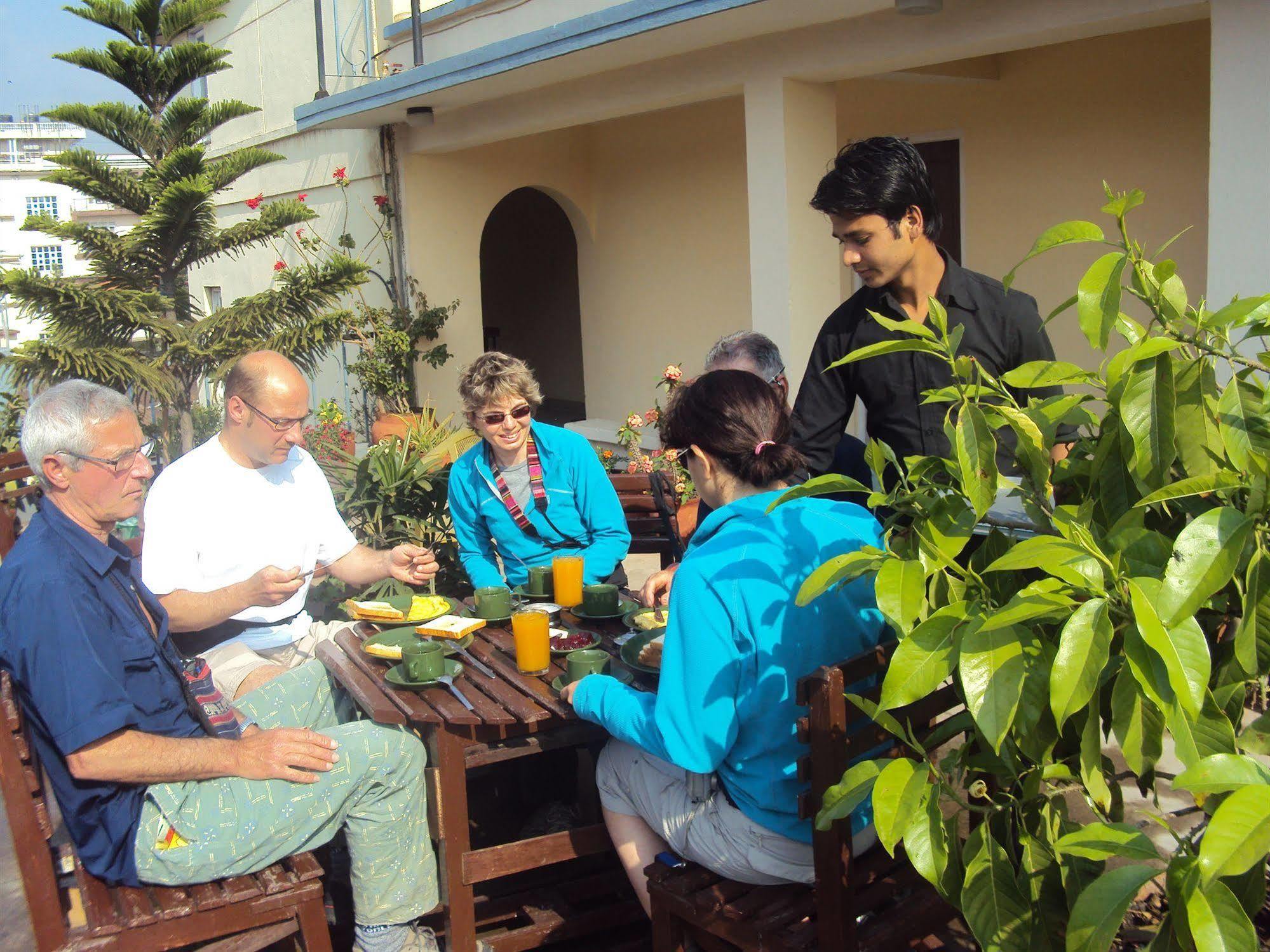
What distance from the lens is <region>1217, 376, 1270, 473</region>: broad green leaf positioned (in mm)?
1277

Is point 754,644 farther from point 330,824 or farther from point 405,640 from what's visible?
point 405,640

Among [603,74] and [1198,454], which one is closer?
[1198,454]

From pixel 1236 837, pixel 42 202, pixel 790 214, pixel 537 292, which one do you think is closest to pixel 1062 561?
pixel 1236 837

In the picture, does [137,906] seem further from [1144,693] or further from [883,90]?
[883,90]

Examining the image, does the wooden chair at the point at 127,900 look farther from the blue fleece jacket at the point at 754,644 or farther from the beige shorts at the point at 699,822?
the blue fleece jacket at the point at 754,644

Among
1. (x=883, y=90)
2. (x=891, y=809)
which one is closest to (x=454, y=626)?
(x=891, y=809)

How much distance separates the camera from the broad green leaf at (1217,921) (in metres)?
1.02

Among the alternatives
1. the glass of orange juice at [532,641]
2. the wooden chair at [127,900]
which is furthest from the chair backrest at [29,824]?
the glass of orange juice at [532,641]

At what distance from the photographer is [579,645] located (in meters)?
2.90

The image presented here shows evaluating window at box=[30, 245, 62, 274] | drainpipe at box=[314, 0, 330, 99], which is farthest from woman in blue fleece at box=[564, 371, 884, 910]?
window at box=[30, 245, 62, 274]

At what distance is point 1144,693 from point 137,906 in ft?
6.57

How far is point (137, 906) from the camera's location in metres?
2.26

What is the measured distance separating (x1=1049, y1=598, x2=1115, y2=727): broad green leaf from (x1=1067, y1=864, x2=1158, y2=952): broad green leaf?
0.17 metres

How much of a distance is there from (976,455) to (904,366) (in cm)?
162
